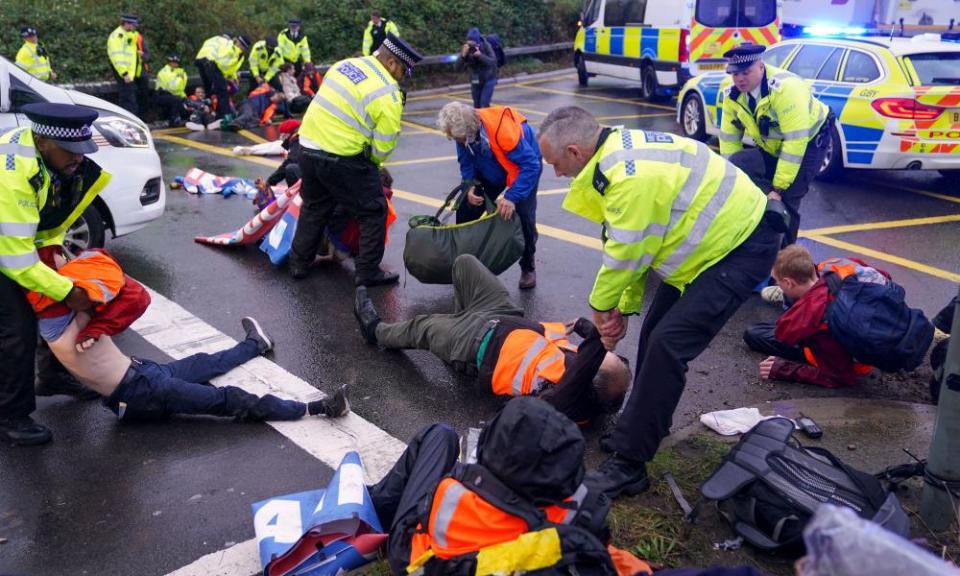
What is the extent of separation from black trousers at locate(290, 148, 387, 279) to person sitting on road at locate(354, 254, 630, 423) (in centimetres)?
125

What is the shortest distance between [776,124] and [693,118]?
20.4ft

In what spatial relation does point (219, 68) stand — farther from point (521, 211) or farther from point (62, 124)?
point (62, 124)

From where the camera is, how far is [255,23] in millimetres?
19188

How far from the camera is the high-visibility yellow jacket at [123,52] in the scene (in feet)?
48.4

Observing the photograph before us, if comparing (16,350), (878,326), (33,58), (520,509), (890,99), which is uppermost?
(33,58)

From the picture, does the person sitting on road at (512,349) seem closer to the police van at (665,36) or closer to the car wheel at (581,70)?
the police van at (665,36)

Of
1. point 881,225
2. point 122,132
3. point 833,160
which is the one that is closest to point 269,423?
point 122,132

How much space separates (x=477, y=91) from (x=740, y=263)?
38.2 feet

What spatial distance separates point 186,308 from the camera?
6.52 m

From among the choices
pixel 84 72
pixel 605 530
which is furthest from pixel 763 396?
pixel 84 72

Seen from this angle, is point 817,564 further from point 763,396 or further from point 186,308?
point 186,308

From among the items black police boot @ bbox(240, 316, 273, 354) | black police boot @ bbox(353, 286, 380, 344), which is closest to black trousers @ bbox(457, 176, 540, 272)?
black police boot @ bbox(353, 286, 380, 344)

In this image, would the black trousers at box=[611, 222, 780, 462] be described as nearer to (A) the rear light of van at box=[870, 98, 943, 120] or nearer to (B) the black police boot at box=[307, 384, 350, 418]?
(B) the black police boot at box=[307, 384, 350, 418]

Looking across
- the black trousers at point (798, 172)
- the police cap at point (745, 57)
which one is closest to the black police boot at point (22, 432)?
the black trousers at point (798, 172)
